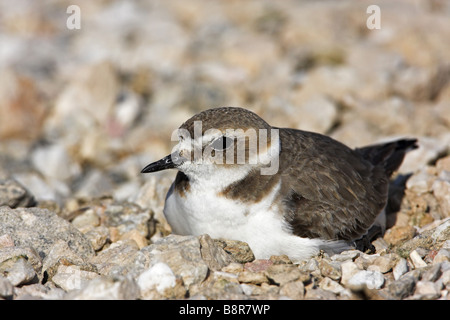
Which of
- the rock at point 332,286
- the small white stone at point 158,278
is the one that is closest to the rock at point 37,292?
the small white stone at point 158,278

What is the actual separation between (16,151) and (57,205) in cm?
269

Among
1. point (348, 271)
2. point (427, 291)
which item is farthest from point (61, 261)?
point (427, 291)

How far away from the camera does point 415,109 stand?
951 centimetres

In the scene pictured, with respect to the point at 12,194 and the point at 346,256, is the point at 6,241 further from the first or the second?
the point at 346,256

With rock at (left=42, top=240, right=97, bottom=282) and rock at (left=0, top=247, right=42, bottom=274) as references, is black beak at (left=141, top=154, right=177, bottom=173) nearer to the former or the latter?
rock at (left=42, top=240, right=97, bottom=282)

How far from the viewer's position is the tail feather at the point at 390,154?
24.2ft

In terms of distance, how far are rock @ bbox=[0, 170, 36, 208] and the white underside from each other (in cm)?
201

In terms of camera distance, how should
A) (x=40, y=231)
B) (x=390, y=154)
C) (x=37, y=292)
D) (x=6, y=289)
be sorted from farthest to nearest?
(x=390, y=154)
(x=40, y=231)
(x=37, y=292)
(x=6, y=289)

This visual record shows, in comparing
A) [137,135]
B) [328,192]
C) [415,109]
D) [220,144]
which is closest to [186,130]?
[220,144]

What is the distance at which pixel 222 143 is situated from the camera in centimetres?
583

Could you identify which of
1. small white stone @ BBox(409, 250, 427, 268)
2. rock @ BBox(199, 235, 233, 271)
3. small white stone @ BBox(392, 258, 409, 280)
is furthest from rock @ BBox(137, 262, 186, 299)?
small white stone @ BBox(409, 250, 427, 268)

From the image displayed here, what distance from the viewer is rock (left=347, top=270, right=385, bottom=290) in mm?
5008

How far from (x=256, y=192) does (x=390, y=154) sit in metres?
2.34
